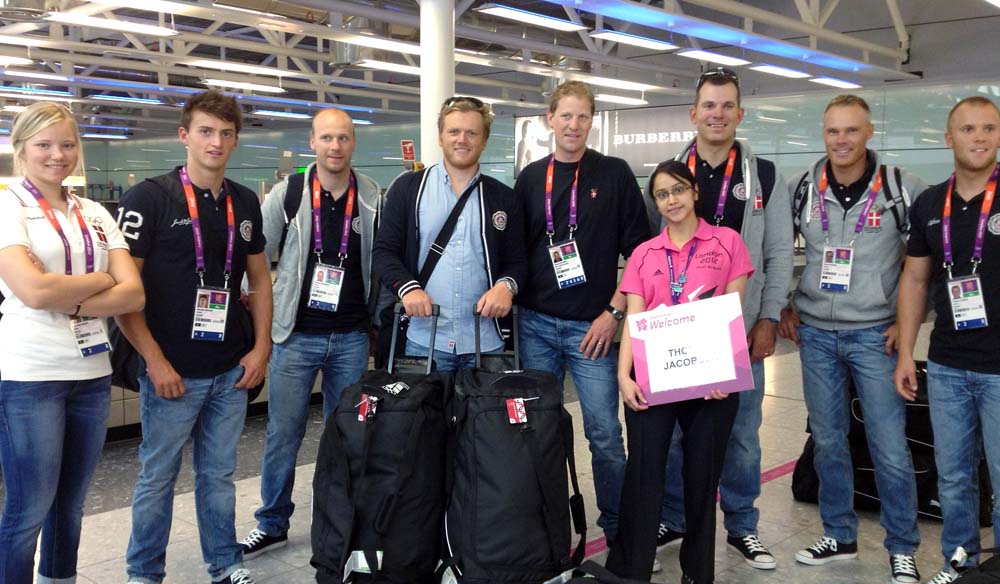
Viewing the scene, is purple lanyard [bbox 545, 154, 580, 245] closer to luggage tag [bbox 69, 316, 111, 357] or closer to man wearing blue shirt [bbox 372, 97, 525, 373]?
man wearing blue shirt [bbox 372, 97, 525, 373]

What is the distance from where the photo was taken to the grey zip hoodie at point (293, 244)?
3098 millimetres

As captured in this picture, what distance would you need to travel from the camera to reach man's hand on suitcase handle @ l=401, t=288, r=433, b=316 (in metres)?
2.77

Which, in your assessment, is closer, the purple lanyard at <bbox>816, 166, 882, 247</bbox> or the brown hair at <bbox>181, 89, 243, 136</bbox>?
the brown hair at <bbox>181, 89, 243, 136</bbox>

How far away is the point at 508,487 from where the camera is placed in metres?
2.58

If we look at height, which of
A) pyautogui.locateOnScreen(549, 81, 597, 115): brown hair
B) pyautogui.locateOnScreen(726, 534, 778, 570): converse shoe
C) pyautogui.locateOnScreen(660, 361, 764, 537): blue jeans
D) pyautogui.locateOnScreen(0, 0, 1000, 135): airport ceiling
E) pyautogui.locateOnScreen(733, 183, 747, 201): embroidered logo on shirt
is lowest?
pyautogui.locateOnScreen(726, 534, 778, 570): converse shoe

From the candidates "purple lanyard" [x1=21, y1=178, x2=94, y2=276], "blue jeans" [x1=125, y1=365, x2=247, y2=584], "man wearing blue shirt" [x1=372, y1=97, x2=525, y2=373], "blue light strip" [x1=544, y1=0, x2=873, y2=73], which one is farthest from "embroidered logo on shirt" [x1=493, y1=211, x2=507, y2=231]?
"blue light strip" [x1=544, y1=0, x2=873, y2=73]

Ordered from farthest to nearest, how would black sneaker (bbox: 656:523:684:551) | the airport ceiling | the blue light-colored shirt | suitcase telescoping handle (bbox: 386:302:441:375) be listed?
the airport ceiling
black sneaker (bbox: 656:523:684:551)
the blue light-colored shirt
suitcase telescoping handle (bbox: 386:302:441:375)

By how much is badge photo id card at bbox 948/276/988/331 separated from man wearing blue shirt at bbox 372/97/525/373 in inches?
55.0

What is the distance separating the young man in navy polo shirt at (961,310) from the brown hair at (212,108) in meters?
2.29

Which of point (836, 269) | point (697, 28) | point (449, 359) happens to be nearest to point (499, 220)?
point (449, 359)

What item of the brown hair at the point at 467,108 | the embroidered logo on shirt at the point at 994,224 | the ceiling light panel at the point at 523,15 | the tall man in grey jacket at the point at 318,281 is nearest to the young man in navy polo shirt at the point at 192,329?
the tall man in grey jacket at the point at 318,281

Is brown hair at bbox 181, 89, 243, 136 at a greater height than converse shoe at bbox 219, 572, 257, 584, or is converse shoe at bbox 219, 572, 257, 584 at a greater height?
brown hair at bbox 181, 89, 243, 136

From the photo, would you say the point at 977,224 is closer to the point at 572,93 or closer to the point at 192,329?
the point at 572,93

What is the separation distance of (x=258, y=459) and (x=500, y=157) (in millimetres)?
14770
